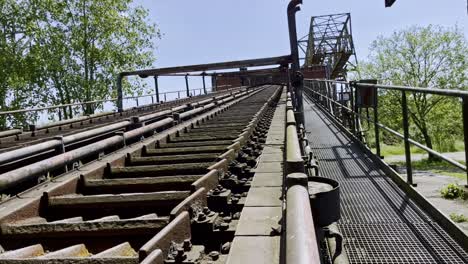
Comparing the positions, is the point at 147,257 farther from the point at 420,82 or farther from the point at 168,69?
the point at 420,82

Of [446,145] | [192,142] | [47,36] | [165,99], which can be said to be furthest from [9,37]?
[446,145]

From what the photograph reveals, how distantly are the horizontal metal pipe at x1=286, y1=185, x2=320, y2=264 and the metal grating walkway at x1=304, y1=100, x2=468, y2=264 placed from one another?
6.93ft

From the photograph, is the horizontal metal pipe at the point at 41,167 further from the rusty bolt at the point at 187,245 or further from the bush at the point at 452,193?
the bush at the point at 452,193

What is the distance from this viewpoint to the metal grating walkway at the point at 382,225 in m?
3.38

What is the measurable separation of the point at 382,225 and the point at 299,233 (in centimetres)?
316

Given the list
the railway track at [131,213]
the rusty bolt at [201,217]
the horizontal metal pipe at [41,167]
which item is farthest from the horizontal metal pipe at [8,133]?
the rusty bolt at [201,217]

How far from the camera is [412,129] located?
139 feet

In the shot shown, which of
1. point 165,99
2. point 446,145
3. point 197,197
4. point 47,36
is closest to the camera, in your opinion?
point 197,197

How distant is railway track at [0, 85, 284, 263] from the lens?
2.13 meters

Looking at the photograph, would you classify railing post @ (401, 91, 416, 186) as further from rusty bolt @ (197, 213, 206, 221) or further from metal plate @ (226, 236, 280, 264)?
metal plate @ (226, 236, 280, 264)

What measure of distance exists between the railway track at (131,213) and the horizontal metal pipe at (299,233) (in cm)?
65

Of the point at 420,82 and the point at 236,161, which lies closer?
the point at 236,161

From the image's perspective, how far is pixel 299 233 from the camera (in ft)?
4.11

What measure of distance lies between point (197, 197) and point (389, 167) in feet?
13.2
